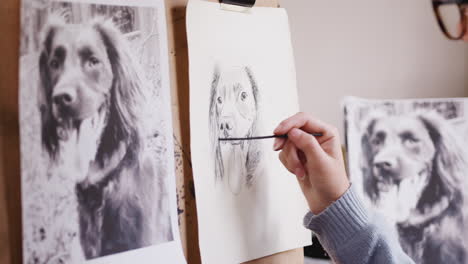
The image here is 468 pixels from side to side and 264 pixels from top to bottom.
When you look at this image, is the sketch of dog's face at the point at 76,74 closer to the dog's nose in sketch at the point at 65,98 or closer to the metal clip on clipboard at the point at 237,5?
the dog's nose in sketch at the point at 65,98

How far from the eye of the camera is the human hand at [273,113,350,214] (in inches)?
25.7

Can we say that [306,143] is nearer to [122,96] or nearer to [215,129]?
[215,129]

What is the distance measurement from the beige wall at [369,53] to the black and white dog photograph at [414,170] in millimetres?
125

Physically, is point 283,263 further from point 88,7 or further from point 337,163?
point 88,7

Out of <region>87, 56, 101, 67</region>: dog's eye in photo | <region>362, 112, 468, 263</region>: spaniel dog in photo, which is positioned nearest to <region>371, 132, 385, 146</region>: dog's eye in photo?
<region>362, 112, 468, 263</region>: spaniel dog in photo

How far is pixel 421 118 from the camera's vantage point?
974 mm

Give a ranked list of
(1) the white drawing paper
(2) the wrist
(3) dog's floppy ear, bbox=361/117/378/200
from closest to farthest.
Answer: (1) the white drawing paper < (2) the wrist < (3) dog's floppy ear, bbox=361/117/378/200

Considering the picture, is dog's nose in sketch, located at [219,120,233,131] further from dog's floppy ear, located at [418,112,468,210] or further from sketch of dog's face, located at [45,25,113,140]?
dog's floppy ear, located at [418,112,468,210]

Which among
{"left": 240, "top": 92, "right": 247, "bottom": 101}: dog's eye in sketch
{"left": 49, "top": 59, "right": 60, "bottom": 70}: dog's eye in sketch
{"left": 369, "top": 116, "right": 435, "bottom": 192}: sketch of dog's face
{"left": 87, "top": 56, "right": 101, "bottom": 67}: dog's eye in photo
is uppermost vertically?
{"left": 87, "top": 56, "right": 101, "bottom": 67}: dog's eye in photo

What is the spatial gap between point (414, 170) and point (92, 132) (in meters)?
0.77

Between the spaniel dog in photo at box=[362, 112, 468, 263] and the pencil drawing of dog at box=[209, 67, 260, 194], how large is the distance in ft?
1.27

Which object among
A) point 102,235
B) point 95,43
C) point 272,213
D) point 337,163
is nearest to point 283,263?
point 272,213

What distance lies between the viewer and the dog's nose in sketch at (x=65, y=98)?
469mm

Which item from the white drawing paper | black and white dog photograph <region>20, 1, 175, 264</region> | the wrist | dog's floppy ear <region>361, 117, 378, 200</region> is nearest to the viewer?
black and white dog photograph <region>20, 1, 175, 264</region>
